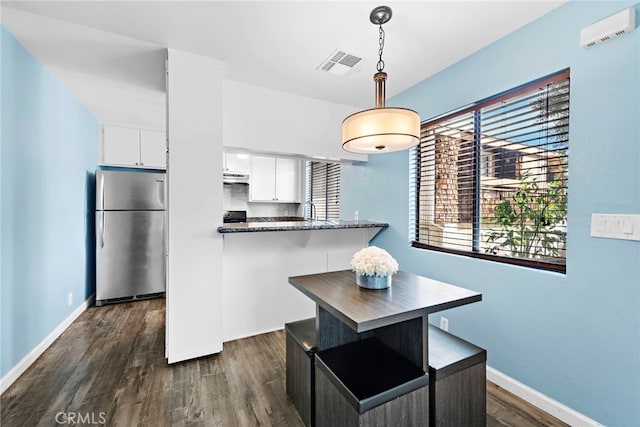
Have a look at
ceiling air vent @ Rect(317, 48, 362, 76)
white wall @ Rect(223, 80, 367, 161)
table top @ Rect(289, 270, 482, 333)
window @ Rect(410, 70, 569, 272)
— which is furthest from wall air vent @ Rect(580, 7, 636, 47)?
white wall @ Rect(223, 80, 367, 161)

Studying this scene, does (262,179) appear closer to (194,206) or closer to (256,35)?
(194,206)

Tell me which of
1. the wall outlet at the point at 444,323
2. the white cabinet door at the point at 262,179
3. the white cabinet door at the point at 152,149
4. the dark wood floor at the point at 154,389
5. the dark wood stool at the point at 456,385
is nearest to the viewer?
the dark wood stool at the point at 456,385

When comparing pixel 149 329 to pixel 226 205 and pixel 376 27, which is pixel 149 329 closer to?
pixel 226 205

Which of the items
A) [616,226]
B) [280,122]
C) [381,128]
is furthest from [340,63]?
[616,226]

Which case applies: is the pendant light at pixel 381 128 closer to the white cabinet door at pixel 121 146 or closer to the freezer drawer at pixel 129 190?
the freezer drawer at pixel 129 190

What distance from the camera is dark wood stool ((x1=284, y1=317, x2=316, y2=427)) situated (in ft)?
4.94

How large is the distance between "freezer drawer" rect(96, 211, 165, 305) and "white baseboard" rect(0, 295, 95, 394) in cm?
40

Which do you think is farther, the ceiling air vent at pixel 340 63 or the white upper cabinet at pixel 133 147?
the white upper cabinet at pixel 133 147

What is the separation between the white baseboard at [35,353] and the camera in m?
1.84

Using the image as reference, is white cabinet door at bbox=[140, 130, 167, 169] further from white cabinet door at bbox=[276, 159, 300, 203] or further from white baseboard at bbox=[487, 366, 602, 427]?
white baseboard at bbox=[487, 366, 602, 427]

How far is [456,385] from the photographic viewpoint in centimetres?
133

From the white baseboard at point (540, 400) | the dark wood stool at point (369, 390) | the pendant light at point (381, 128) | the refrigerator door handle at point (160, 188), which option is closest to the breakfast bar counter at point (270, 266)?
the pendant light at point (381, 128)

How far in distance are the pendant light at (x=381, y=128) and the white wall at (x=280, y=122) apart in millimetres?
1360

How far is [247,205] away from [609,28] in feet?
15.2
